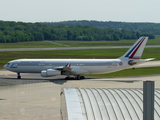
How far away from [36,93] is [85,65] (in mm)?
17610

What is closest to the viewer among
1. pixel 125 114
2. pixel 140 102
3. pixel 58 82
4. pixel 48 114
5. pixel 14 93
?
pixel 125 114

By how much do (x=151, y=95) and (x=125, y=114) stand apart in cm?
611

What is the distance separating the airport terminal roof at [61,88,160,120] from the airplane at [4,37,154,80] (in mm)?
38517

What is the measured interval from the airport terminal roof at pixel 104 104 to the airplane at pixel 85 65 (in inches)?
1516

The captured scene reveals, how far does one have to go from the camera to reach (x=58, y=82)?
218ft

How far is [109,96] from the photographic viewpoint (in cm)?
2777

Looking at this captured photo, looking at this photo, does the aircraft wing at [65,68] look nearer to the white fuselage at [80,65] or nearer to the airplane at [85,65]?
the airplane at [85,65]

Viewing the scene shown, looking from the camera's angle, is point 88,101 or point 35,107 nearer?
point 88,101

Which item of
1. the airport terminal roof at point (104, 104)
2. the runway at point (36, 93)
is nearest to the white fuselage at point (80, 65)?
the runway at point (36, 93)

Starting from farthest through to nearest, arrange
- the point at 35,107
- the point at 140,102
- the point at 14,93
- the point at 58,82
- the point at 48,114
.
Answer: the point at 58,82 < the point at 14,93 < the point at 35,107 < the point at 48,114 < the point at 140,102

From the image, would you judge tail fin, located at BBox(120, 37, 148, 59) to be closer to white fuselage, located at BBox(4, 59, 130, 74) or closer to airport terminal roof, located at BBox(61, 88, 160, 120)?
white fuselage, located at BBox(4, 59, 130, 74)

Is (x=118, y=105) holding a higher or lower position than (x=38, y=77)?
higher

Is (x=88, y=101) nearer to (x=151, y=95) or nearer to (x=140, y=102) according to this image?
(x=140, y=102)

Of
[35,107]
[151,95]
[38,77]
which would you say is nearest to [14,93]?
[35,107]
